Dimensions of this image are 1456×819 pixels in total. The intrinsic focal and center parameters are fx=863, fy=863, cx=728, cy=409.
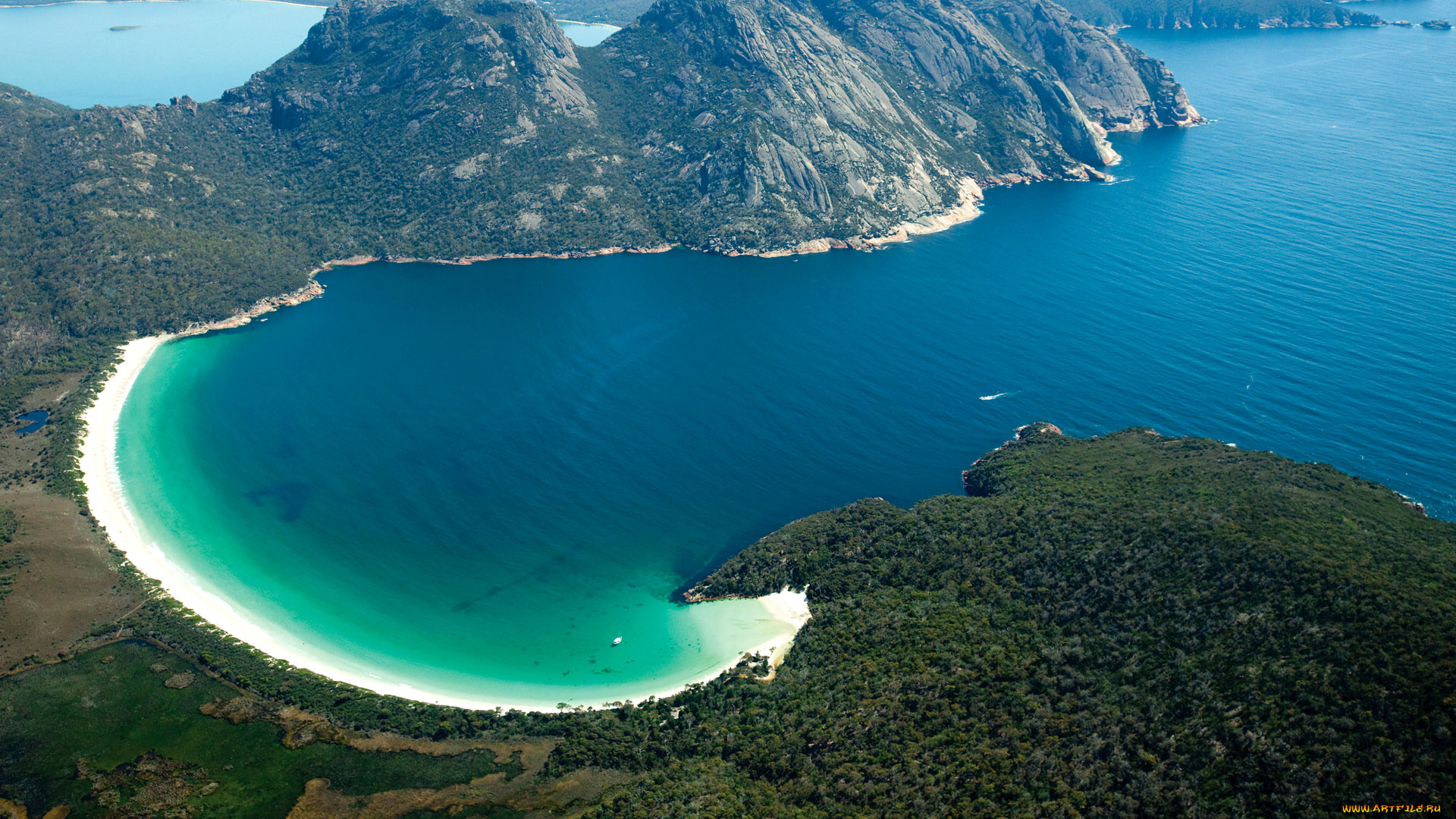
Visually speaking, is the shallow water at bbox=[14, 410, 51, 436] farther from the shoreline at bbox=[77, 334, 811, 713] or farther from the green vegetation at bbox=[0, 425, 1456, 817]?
the green vegetation at bbox=[0, 425, 1456, 817]

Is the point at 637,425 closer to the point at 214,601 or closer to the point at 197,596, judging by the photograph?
the point at 214,601

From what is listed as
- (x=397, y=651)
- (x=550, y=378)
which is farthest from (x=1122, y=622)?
(x=550, y=378)

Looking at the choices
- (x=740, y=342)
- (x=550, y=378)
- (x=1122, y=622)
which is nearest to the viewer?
(x=1122, y=622)

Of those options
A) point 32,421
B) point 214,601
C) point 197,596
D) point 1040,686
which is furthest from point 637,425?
point 32,421

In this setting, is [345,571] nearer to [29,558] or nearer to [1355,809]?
[29,558]

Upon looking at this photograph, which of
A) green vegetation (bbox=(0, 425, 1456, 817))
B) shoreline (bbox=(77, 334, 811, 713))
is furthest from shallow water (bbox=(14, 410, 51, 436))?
green vegetation (bbox=(0, 425, 1456, 817))

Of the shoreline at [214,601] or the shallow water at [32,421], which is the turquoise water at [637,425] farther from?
the shallow water at [32,421]

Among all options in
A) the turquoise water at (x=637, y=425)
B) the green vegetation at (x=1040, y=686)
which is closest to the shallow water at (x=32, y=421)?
the turquoise water at (x=637, y=425)
